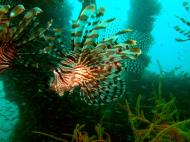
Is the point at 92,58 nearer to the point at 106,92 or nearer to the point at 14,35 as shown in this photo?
the point at 106,92

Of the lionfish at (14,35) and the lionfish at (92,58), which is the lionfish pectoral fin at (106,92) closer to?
the lionfish at (92,58)

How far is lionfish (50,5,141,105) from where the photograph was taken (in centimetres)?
333

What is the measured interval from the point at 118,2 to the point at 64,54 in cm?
10454

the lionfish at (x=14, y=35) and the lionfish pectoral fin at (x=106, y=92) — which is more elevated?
the lionfish at (x=14, y=35)

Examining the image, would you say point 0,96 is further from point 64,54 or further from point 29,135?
point 64,54

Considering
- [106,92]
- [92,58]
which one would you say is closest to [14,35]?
[92,58]

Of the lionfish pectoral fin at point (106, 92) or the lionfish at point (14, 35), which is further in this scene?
the lionfish pectoral fin at point (106, 92)

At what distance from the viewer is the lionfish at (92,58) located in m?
3.33

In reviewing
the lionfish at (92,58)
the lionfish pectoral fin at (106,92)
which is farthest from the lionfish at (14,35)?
the lionfish pectoral fin at (106,92)

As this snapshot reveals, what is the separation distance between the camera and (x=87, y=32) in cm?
340

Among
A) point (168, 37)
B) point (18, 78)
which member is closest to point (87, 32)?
point (18, 78)

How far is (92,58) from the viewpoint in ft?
11.5

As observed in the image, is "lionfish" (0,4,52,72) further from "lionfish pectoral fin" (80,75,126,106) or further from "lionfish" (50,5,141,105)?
"lionfish pectoral fin" (80,75,126,106)

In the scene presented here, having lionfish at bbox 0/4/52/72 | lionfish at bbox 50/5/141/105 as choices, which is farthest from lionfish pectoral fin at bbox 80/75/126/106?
lionfish at bbox 0/4/52/72
